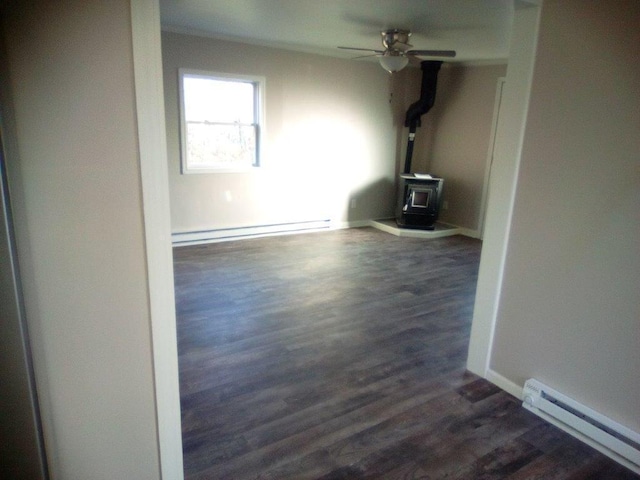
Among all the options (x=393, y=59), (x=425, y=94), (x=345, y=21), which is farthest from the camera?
→ (x=425, y=94)

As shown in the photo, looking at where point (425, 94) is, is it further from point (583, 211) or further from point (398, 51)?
point (583, 211)

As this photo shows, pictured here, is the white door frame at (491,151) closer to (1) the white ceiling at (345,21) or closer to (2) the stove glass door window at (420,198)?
(1) the white ceiling at (345,21)

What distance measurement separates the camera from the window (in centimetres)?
483

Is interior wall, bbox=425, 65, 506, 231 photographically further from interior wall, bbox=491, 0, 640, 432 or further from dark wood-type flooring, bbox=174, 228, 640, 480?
interior wall, bbox=491, 0, 640, 432

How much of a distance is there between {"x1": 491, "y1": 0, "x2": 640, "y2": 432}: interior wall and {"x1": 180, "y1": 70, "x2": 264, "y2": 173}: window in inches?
148

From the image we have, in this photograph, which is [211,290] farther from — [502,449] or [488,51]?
[488,51]

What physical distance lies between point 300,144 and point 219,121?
1140mm

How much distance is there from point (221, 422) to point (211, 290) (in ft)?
5.94

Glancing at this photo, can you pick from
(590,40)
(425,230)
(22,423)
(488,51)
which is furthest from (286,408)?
(488,51)

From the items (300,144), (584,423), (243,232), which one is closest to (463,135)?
(300,144)

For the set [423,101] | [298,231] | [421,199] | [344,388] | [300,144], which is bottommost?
[344,388]

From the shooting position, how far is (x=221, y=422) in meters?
2.12

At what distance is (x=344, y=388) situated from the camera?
2.43 m

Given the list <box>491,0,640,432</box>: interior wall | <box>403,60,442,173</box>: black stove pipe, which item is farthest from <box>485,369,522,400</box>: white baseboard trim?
<box>403,60,442,173</box>: black stove pipe
